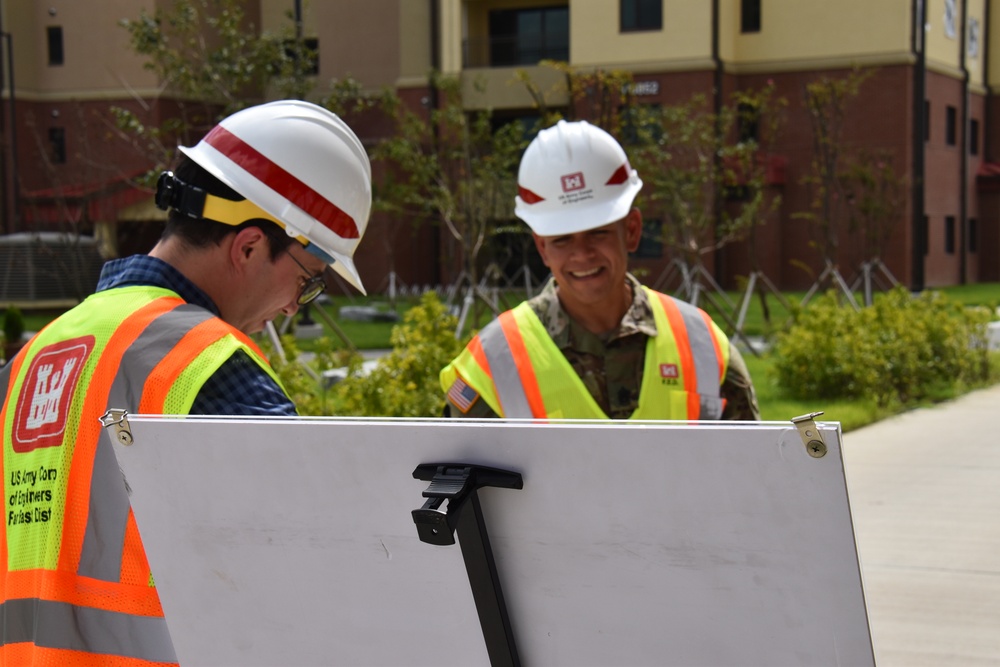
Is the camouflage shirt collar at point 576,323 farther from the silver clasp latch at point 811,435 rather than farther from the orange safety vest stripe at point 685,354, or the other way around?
the silver clasp latch at point 811,435

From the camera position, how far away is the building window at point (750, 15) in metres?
32.1

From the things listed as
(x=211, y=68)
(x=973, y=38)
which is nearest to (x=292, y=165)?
(x=211, y=68)

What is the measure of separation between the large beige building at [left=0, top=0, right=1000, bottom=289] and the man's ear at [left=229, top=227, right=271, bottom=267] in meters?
26.8

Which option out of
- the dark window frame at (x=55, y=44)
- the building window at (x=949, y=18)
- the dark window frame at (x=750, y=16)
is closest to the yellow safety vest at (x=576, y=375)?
the dark window frame at (x=750, y=16)

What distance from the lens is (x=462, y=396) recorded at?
3238mm

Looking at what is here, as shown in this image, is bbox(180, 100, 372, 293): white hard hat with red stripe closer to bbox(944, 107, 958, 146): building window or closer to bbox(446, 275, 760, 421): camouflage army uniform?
bbox(446, 275, 760, 421): camouflage army uniform

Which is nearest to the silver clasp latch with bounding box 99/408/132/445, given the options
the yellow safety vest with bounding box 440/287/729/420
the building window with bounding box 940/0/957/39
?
the yellow safety vest with bounding box 440/287/729/420

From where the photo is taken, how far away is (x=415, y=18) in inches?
1350

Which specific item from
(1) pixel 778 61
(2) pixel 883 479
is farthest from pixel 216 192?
(1) pixel 778 61

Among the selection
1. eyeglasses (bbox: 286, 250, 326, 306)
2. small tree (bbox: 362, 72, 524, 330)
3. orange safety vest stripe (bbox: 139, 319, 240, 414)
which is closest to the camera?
orange safety vest stripe (bbox: 139, 319, 240, 414)

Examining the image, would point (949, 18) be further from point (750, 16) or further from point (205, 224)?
point (205, 224)

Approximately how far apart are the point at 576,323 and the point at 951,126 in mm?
33614

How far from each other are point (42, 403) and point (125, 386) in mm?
171

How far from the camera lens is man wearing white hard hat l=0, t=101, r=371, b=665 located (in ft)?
6.05
